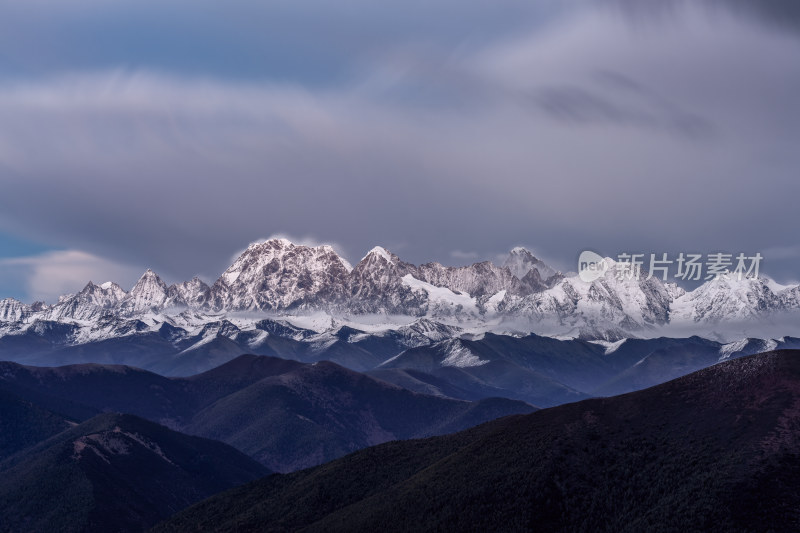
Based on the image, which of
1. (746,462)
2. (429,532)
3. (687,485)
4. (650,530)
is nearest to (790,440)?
(746,462)

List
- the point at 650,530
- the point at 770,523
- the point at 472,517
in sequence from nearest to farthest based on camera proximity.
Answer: the point at 770,523 → the point at 650,530 → the point at 472,517

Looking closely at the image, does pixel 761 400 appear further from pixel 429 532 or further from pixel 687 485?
pixel 429 532

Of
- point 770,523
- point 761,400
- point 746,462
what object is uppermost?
point 761,400

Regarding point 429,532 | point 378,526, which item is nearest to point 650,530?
point 429,532

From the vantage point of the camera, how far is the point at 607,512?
595 feet

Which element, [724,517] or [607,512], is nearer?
[724,517]

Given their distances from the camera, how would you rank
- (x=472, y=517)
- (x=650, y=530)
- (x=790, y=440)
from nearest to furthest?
(x=650, y=530) → (x=790, y=440) → (x=472, y=517)

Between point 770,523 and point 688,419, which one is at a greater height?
point 688,419

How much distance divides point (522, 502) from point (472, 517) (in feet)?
37.8

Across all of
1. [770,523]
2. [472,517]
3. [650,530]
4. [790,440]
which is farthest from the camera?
[472,517]

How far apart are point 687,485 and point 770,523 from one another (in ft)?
71.1

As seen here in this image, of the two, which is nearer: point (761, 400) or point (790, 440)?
point (790, 440)

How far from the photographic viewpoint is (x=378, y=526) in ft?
655

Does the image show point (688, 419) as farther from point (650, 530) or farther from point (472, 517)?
point (472, 517)
